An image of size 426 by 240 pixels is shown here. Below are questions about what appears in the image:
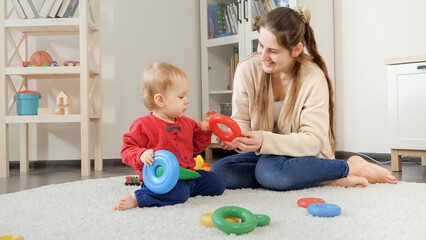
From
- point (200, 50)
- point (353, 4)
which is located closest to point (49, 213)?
point (200, 50)

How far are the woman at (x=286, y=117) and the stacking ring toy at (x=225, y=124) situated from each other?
0.04 meters

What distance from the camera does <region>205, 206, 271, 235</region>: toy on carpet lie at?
3.00 feet

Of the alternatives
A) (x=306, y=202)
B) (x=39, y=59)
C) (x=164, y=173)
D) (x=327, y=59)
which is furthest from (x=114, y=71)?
(x=306, y=202)

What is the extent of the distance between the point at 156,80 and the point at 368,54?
204 cm

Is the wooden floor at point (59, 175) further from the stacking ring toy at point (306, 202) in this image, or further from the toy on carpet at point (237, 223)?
the toy on carpet at point (237, 223)

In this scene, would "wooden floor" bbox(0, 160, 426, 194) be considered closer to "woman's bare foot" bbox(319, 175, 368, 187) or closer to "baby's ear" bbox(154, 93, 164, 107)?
"woman's bare foot" bbox(319, 175, 368, 187)

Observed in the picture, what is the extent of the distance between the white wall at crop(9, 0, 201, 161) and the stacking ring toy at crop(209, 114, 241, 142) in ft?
5.43

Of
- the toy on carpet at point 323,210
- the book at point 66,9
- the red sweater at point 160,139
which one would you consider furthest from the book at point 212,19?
the toy on carpet at point 323,210

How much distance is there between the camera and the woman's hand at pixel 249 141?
1.36m

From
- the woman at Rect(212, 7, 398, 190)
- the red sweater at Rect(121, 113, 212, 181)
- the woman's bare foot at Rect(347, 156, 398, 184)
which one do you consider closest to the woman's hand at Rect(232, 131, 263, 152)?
the woman at Rect(212, 7, 398, 190)

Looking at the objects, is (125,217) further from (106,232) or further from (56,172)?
(56,172)

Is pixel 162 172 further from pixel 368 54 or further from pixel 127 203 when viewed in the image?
pixel 368 54

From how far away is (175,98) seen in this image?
132 cm

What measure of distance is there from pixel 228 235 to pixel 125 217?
0.34 metres
